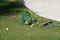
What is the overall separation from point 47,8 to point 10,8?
2.02m

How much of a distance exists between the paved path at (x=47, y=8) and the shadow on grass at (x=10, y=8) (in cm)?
60

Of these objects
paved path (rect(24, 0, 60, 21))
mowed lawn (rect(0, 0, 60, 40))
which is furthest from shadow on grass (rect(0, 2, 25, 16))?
mowed lawn (rect(0, 0, 60, 40))

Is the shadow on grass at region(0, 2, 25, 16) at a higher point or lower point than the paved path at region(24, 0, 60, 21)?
lower

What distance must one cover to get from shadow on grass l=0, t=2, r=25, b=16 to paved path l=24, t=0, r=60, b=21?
0.60 meters

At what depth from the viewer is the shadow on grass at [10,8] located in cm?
1152

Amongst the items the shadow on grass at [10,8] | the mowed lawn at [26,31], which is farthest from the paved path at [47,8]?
the shadow on grass at [10,8]

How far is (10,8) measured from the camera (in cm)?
1231

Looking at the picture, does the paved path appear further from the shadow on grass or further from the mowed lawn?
the shadow on grass

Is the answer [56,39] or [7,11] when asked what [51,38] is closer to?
[56,39]

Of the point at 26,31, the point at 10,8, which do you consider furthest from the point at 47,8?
the point at 26,31

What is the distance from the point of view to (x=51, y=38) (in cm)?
823

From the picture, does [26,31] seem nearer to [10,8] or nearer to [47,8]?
[47,8]

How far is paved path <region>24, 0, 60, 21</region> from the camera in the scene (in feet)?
35.4

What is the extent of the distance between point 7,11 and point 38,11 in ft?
5.01
